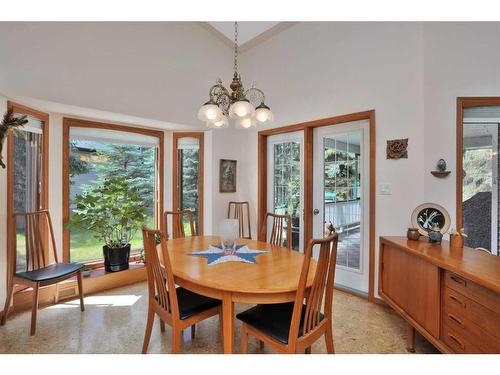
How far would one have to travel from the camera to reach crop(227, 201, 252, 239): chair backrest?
3.78 meters

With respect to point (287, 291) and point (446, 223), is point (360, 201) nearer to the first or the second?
point (446, 223)

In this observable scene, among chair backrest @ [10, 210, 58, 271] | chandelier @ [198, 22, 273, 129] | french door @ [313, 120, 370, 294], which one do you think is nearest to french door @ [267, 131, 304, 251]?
french door @ [313, 120, 370, 294]

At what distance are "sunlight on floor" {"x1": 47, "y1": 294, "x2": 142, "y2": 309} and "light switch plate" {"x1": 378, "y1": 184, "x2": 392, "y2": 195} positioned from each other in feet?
9.16

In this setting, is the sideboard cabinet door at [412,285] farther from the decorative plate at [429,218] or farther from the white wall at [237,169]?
the white wall at [237,169]

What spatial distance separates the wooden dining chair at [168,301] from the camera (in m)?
1.49

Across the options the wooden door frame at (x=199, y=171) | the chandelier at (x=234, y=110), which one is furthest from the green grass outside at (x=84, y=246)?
the chandelier at (x=234, y=110)

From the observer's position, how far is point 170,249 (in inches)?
81.5

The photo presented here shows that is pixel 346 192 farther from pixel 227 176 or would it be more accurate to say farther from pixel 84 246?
pixel 84 246

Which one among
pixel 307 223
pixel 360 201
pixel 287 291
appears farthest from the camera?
pixel 307 223

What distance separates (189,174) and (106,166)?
1072 millimetres

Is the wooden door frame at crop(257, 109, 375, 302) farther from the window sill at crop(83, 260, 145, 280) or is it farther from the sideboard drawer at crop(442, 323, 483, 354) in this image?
the window sill at crop(83, 260, 145, 280)

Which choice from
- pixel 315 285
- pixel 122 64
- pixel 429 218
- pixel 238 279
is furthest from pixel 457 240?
pixel 122 64
